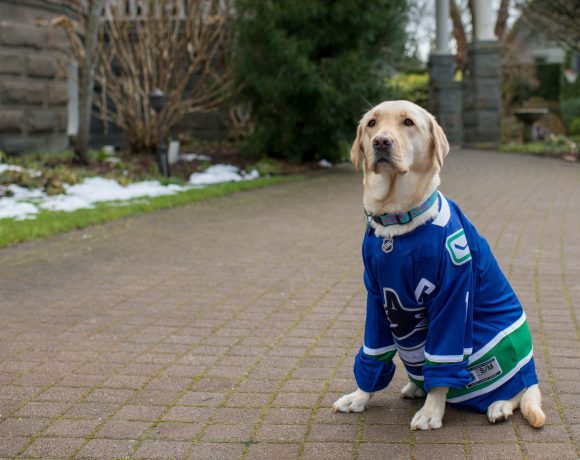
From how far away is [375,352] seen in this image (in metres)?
3.95

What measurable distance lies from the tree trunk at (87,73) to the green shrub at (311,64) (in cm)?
319

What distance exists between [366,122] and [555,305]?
3.00 m

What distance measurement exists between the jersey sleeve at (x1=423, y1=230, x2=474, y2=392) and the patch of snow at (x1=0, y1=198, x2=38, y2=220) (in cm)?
737

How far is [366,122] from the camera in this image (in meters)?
3.80

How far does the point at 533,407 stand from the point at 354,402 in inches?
32.0

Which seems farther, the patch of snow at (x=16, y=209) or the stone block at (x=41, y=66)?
the stone block at (x=41, y=66)

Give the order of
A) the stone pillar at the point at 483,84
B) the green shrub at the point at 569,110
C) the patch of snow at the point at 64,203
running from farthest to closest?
1. the green shrub at the point at 569,110
2. the stone pillar at the point at 483,84
3. the patch of snow at the point at 64,203

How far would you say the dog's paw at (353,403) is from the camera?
4.04 metres

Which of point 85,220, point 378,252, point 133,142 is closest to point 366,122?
point 378,252

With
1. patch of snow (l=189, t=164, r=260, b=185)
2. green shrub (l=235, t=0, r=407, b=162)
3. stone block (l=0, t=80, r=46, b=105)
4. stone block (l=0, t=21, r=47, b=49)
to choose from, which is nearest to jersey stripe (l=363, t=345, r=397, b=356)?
patch of snow (l=189, t=164, r=260, b=185)

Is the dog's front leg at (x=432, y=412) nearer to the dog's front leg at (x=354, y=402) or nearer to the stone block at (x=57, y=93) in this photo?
the dog's front leg at (x=354, y=402)

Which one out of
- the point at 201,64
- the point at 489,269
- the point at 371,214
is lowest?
the point at 489,269

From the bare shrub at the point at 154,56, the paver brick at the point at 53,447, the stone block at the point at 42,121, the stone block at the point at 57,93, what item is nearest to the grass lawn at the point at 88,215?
the bare shrub at the point at 154,56

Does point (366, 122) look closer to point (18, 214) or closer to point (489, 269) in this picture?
point (489, 269)
